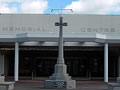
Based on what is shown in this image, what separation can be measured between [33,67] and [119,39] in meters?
13.3

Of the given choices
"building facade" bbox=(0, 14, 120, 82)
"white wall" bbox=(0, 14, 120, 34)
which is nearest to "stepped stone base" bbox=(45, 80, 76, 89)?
"building facade" bbox=(0, 14, 120, 82)

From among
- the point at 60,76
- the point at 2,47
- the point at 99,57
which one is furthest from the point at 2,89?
the point at 99,57

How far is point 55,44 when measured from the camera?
31594mm

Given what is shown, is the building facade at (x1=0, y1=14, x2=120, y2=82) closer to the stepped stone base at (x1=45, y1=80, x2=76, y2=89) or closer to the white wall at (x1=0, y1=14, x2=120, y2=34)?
the white wall at (x1=0, y1=14, x2=120, y2=34)

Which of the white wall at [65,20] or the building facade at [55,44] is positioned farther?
the white wall at [65,20]

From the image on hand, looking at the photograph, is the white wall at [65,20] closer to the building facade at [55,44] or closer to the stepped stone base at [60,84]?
the building facade at [55,44]

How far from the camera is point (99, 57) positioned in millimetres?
40688

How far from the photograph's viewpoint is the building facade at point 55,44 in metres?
29.6

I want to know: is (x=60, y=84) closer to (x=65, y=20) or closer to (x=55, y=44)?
(x=55, y=44)

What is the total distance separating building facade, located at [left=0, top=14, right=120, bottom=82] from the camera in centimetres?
2959

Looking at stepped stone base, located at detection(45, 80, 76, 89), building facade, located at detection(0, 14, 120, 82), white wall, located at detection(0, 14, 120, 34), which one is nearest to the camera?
stepped stone base, located at detection(45, 80, 76, 89)

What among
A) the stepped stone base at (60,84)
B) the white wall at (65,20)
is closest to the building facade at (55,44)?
the white wall at (65,20)

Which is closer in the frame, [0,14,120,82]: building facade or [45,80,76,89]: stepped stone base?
[45,80,76,89]: stepped stone base

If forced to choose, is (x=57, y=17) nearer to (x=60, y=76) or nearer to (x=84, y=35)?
(x=84, y=35)
